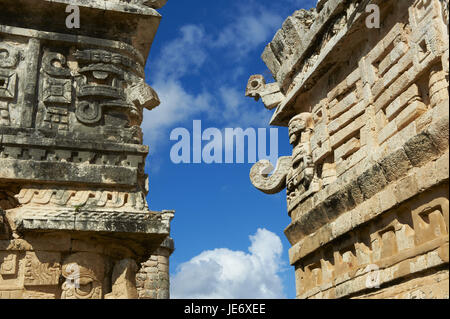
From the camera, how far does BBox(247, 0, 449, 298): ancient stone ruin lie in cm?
448

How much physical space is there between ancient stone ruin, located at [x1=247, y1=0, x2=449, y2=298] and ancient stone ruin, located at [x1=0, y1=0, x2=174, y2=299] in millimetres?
1785

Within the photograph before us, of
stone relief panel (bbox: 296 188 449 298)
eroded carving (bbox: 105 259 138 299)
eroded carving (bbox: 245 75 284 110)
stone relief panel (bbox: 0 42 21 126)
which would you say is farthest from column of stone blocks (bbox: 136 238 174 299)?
stone relief panel (bbox: 0 42 21 126)

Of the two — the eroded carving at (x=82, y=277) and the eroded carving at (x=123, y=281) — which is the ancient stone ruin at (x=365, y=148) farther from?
the eroded carving at (x=82, y=277)

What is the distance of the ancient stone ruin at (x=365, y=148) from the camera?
4480mm

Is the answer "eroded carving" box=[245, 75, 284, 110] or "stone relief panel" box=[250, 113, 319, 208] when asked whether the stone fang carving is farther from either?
"eroded carving" box=[245, 75, 284, 110]

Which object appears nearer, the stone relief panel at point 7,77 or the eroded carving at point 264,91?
the stone relief panel at point 7,77

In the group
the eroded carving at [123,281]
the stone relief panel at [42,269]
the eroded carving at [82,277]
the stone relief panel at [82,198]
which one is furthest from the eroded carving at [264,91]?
the stone relief panel at [42,269]

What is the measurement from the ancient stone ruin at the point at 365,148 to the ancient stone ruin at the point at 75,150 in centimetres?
179

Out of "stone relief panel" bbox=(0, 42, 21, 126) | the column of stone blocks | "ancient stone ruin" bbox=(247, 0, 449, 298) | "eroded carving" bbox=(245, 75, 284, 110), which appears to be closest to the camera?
"ancient stone ruin" bbox=(247, 0, 449, 298)

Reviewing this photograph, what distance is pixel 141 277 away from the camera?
35.2 ft

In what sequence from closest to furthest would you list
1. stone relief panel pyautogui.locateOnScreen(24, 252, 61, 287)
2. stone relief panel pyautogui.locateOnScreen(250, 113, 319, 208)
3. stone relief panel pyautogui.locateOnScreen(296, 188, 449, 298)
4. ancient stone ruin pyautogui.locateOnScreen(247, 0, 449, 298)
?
stone relief panel pyautogui.locateOnScreen(296, 188, 449, 298) < ancient stone ruin pyautogui.locateOnScreen(247, 0, 449, 298) < stone relief panel pyautogui.locateOnScreen(24, 252, 61, 287) < stone relief panel pyautogui.locateOnScreen(250, 113, 319, 208)
